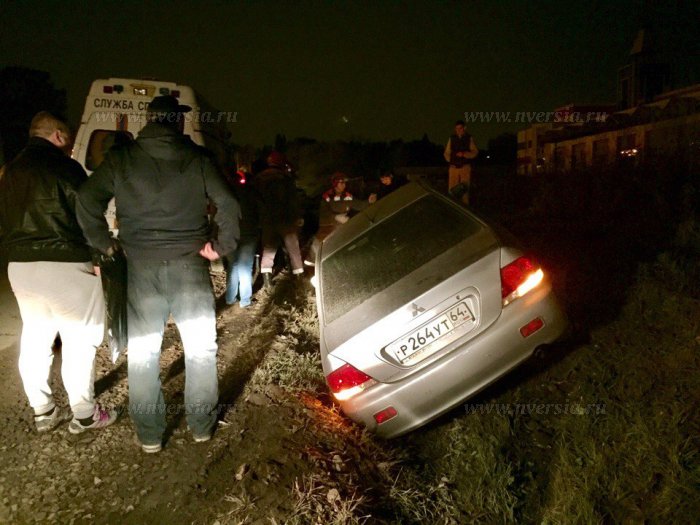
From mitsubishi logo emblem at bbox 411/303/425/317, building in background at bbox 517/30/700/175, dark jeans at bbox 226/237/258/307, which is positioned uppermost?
mitsubishi logo emblem at bbox 411/303/425/317

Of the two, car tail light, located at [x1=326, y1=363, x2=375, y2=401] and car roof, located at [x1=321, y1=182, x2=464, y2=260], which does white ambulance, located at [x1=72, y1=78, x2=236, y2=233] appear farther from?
car tail light, located at [x1=326, y1=363, x2=375, y2=401]

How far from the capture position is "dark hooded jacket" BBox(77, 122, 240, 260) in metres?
3.11

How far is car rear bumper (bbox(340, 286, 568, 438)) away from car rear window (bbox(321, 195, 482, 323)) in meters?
0.57

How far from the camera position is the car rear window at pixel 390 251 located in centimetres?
356

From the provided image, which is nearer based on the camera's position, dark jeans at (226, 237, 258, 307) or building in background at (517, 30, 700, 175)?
dark jeans at (226, 237, 258, 307)

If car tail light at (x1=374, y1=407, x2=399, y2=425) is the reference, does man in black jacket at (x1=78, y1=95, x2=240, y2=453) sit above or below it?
above

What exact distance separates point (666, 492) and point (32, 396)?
3898 millimetres

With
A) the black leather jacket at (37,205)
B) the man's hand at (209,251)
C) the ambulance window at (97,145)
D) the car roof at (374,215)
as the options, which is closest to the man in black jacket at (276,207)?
the ambulance window at (97,145)

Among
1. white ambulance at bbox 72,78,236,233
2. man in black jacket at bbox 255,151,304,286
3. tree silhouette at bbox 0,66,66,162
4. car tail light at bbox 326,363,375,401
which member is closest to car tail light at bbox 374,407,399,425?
car tail light at bbox 326,363,375,401

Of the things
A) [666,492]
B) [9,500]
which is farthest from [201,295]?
[666,492]

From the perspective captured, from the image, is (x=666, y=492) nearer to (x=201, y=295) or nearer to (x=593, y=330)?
(x=593, y=330)

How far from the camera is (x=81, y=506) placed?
9.97ft

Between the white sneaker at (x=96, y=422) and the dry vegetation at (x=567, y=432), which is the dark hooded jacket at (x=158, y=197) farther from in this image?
the dry vegetation at (x=567, y=432)

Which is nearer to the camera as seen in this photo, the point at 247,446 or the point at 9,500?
the point at 9,500
